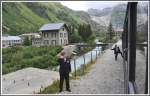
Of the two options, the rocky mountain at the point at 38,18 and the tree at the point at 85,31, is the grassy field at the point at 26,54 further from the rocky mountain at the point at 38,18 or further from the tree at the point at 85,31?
the tree at the point at 85,31

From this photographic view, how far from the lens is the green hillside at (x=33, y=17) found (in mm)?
4473

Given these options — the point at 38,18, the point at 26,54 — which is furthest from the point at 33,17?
the point at 26,54

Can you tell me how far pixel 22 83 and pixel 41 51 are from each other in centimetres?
122

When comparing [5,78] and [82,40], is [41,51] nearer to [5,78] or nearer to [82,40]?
[82,40]

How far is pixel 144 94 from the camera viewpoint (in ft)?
9.38

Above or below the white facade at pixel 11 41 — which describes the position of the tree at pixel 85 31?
above

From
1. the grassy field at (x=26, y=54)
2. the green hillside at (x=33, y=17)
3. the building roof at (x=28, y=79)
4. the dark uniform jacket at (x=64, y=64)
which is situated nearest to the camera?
the dark uniform jacket at (x=64, y=64)

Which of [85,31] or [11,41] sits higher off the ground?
[85,31]

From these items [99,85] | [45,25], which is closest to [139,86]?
[45,25]

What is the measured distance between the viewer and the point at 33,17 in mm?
5203

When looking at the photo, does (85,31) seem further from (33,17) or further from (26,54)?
(33,17)

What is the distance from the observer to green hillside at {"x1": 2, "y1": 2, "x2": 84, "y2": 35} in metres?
4.47

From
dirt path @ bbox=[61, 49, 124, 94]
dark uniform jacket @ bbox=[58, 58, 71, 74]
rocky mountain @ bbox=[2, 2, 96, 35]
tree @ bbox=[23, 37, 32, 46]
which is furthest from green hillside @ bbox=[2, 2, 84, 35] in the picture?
dirt path @ bbox=[61, 49, 124, 94]

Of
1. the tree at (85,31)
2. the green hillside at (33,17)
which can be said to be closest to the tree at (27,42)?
the green hillside at (33,17)
